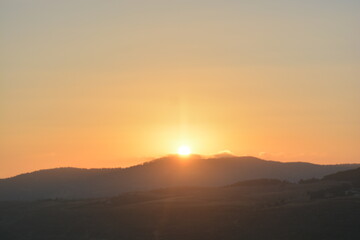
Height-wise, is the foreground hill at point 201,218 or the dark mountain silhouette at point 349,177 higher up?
the dark mountain silhouette at point 349,177

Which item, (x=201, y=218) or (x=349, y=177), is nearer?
(x=201, y=218)

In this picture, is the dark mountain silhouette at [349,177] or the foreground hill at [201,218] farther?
the dark mountain silhouette at [349,177]

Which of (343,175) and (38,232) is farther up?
(343,175)

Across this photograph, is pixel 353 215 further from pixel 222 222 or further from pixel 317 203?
pixel 222 222

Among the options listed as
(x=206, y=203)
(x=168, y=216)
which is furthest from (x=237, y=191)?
(x=168, y=216)

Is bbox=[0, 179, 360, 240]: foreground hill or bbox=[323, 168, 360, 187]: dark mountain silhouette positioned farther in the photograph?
bbox=[323, 168, 360, 187]: dark mountain silhouette

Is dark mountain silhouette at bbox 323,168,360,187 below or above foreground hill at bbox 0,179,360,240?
above

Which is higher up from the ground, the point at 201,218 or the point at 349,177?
the point at 349,177

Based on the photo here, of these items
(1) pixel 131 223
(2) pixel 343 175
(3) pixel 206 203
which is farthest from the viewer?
(2) pixel 343 175
